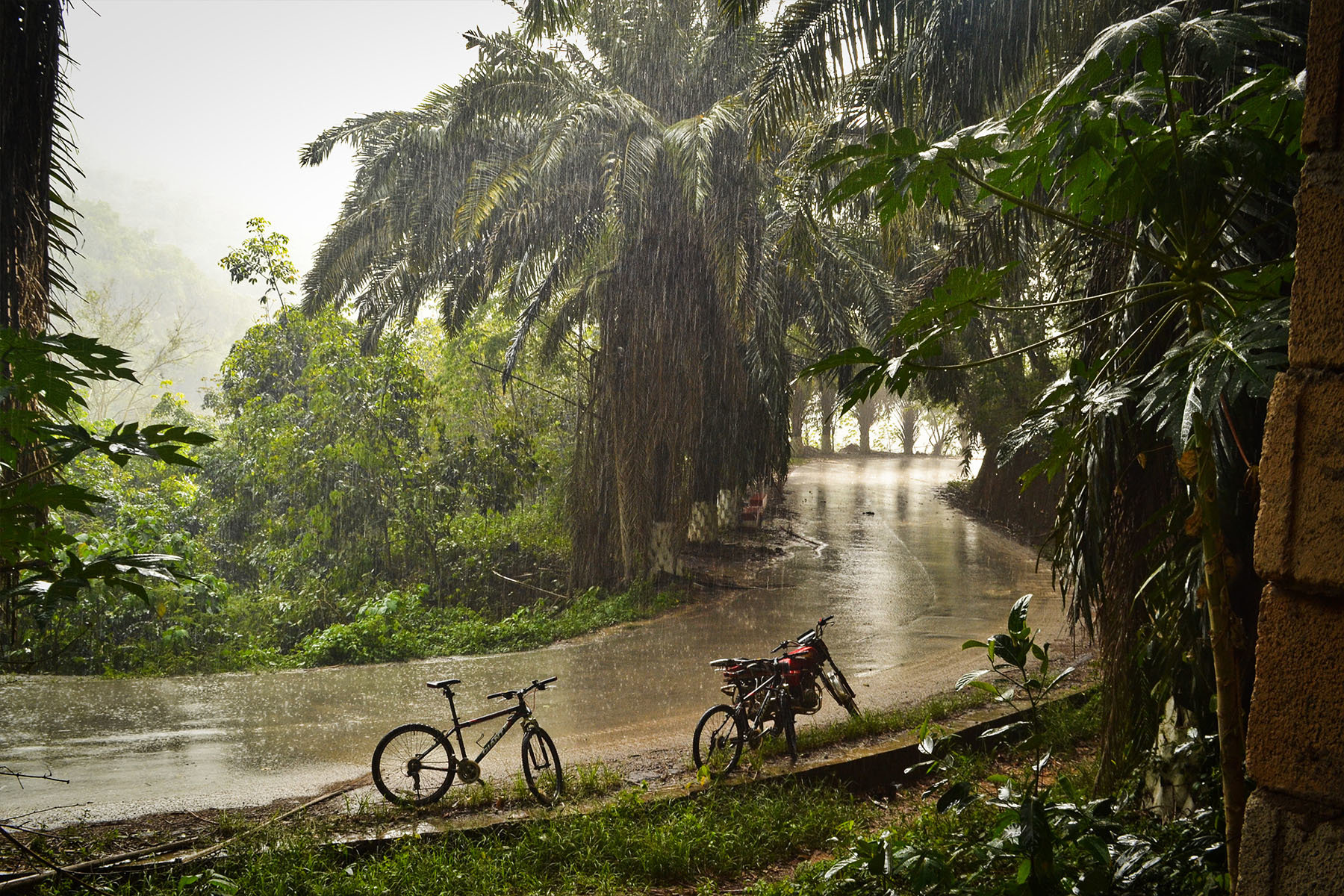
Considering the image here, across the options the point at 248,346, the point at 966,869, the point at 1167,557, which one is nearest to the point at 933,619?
the point at 966,869

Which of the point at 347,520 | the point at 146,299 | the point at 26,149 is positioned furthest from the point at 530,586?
the point at 146,299

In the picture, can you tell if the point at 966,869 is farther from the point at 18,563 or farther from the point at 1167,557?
the point at 18,563

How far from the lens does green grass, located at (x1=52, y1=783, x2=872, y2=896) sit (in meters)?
4.38

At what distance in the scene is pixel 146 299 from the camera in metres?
29.5

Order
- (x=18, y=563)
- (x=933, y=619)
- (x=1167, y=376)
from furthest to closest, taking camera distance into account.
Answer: (x=933, y=619) → (x=18, y=563) → (x=1167, y=376)

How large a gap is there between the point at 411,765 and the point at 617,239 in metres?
9.37

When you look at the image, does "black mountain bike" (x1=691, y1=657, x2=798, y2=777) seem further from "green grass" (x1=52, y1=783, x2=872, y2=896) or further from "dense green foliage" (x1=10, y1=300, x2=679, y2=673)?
"dense green foliage" (x1=10, y1=300, x2=679, y2=673)

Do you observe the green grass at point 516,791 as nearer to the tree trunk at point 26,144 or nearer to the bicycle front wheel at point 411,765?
the bicycle front wheel at point 411,765

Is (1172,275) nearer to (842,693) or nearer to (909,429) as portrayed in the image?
(842,693)

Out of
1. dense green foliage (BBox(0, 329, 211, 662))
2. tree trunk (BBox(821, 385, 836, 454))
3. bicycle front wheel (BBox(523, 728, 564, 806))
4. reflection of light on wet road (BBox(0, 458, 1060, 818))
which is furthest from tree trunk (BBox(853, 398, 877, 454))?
dense green foliage (BBox(0, 329, 211, 662))

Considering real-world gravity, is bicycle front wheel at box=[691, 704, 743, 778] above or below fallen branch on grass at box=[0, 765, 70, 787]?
below

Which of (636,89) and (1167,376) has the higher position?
(636,89)

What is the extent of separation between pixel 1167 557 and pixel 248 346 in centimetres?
1511

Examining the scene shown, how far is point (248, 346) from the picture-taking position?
50.1 feet
